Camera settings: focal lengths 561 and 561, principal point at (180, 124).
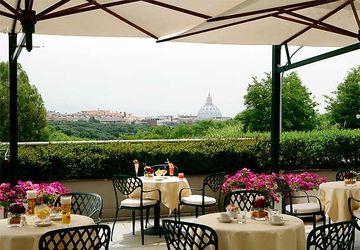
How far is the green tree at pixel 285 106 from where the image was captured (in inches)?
561

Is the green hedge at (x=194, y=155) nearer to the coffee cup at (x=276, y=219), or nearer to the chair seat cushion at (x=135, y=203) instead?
the chair seat cushion at (x=135, y=203)

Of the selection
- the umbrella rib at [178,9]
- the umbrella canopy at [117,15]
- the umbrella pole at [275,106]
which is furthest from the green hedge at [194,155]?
the umbrella rib at [178,9]

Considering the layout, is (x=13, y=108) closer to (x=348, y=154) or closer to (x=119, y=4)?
(x=119, y=4)

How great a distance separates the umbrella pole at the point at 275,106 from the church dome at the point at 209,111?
4736 millimetres

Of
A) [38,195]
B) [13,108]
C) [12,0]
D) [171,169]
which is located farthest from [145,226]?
[12,0]

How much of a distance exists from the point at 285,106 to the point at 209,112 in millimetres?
2476

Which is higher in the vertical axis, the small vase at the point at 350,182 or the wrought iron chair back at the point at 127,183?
the small vase at the point at 350,182

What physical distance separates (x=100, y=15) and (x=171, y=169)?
3067mm

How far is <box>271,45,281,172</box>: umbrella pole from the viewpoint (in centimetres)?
918

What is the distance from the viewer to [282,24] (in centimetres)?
689

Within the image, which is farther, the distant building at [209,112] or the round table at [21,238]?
the distant building at [209,112]

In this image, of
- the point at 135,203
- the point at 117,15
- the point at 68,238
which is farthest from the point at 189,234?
the point at 135,203

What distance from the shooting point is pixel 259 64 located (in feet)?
50.1

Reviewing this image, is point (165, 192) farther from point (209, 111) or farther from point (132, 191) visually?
point (209, 111)
